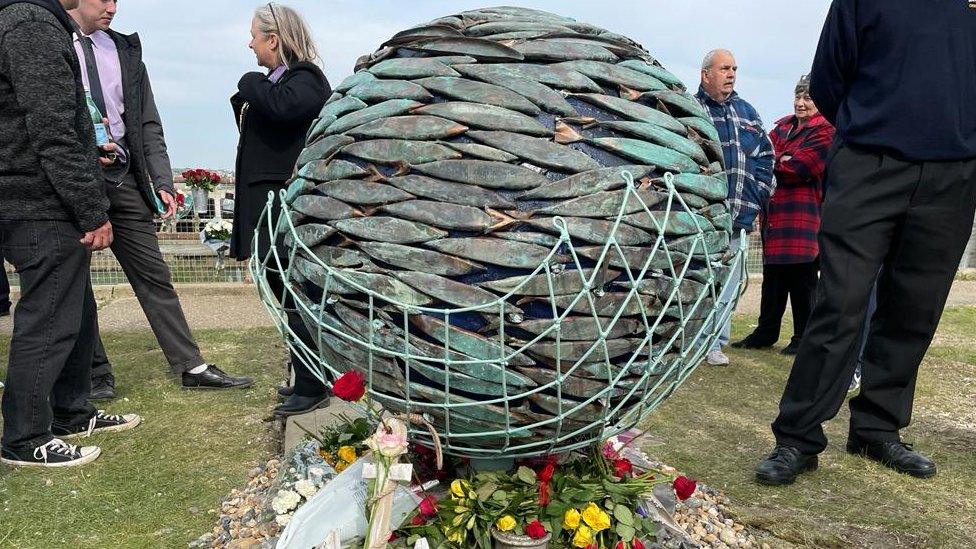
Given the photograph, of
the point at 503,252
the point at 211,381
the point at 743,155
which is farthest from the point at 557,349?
the point at 743,155

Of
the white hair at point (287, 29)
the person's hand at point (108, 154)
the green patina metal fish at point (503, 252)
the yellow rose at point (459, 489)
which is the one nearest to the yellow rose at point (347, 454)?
the yellow rose at point (459, 489)

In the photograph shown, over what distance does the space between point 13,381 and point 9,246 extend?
594 mm

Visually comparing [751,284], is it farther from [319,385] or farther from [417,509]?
[417,509]

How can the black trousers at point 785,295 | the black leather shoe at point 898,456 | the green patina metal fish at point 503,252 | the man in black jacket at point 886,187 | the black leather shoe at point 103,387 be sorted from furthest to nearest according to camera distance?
the black trousers at point 785,295
the black leather shoe at point 103,387
the black leather shoe at point 898,456
the man in black jacket at point 886,187
the green patina metal fish at point 503,252

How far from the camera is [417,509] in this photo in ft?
6.76

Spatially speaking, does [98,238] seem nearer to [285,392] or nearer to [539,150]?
[285,392]

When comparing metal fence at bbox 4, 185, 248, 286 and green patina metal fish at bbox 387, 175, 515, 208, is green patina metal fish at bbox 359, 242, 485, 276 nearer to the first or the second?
green patina metal fish at bbox 387, 175, 515, 208

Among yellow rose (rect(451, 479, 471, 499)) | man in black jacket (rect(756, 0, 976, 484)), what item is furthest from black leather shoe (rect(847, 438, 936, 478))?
yellow rose (rect(451, 479, 471, 499))

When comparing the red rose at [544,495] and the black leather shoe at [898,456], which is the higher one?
the red rose at [544,495]

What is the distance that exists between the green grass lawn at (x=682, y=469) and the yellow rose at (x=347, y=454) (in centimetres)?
71

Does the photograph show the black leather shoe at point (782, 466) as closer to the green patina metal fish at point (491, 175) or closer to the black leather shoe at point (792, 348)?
the green patina metal fish at point (491, 175)

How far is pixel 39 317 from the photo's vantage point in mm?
3191

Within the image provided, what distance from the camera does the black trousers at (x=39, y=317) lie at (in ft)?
10.3

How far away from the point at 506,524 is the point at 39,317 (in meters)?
2.42
